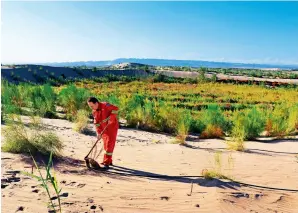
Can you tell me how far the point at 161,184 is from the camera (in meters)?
6.28

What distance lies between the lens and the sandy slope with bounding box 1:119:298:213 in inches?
209

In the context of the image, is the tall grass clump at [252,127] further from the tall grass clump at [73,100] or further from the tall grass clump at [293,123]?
the tall grass clump at [73,100]

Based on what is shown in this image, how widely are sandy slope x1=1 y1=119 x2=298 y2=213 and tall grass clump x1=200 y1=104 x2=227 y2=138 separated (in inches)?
86.7

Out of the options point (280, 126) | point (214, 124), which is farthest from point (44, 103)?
point (280, 126)

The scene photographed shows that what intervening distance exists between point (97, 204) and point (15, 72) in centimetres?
3754

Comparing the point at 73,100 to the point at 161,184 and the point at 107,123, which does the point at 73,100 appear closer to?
the point at 107,123

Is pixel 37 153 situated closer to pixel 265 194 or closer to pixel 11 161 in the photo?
pixel 11 161

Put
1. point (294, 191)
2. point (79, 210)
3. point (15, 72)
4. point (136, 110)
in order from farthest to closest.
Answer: point (15, 72), point (136, 110), point (294, 191), point (79, 210)

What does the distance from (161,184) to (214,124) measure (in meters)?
6.24

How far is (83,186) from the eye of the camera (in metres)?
5.89

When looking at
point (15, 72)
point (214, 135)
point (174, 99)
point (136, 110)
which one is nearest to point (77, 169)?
point (214, 135)

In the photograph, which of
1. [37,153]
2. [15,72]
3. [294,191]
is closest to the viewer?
[294,191]

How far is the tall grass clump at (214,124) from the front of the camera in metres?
11.4

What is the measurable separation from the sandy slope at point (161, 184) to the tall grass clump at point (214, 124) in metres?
2.20
